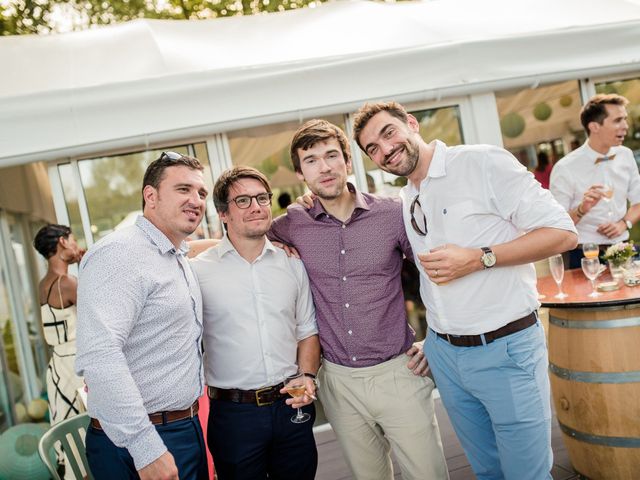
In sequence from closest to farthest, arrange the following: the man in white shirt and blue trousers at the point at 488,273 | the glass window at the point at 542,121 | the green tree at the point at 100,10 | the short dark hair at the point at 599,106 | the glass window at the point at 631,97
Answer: the man in white shirt and blue trousers at the point at 488,273 < the short dark hair at the point at 599,106 < the glass window at the point at 631,97 < the glass window at the point at 542,121 < the green tree at the point at 100,10

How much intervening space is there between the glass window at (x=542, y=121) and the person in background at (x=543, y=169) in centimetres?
22

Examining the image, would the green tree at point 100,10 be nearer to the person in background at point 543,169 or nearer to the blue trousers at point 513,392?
the person in background at point 543,169

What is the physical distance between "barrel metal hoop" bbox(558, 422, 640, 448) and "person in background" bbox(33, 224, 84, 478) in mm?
2888

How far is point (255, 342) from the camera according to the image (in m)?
2.10

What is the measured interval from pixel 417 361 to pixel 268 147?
2840 millimetres

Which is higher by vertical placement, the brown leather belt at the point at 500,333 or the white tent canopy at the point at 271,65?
the white tent canopy at the point at 271,65

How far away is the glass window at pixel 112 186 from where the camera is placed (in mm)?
3818

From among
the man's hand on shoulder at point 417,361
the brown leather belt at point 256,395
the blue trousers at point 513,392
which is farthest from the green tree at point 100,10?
the blue trousers at point 513,392

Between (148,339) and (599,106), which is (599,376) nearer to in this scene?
(148,339)

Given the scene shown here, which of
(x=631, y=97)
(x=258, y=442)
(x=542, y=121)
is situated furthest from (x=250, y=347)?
(x=542, y=121)

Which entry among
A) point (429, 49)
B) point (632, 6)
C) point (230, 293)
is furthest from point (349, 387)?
point (632, 6)

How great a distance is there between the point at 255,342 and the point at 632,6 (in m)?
4.62

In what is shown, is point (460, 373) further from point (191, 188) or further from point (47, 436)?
point (47, 436)

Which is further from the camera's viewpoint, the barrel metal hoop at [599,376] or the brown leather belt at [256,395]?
the barrel metal hoop at [599,376]
